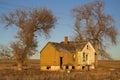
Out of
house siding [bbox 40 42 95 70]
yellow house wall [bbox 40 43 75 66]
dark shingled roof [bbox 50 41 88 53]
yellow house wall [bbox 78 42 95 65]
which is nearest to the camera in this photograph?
yellow house wall [bbox 40 43 75 66]

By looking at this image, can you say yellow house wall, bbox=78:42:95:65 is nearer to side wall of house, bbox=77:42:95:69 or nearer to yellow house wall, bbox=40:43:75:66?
side wall of house, bbox=77:42:95:69

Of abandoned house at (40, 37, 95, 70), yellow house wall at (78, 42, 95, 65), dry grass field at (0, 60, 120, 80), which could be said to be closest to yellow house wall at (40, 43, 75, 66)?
abandoned house at (40, 37, 95, 70)

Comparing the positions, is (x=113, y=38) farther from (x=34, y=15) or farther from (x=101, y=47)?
(x=34, y=15)

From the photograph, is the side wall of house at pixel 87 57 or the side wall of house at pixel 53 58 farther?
the side wall of house at pixel 87 57

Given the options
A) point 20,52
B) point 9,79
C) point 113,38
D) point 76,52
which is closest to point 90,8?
point 113,38

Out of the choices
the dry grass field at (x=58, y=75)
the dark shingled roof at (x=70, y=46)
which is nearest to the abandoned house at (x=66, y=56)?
the dark shingled roof at (x=70, y=46)

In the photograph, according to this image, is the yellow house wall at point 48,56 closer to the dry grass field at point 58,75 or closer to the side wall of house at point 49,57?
the side wall of house at point 49,57

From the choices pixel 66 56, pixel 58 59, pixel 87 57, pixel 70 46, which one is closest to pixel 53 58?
pixel 58 59

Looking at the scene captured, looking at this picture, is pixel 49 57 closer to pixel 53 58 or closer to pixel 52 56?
pixel 52 56

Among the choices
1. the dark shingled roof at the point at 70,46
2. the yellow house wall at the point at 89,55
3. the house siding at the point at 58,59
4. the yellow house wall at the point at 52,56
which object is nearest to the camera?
the yellow house wall at the point at 52,56

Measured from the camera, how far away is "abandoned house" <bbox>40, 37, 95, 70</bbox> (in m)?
50.3

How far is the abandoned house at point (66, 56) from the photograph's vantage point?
5034cm

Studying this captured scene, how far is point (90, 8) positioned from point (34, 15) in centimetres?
1331

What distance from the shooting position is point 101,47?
61.4 m
